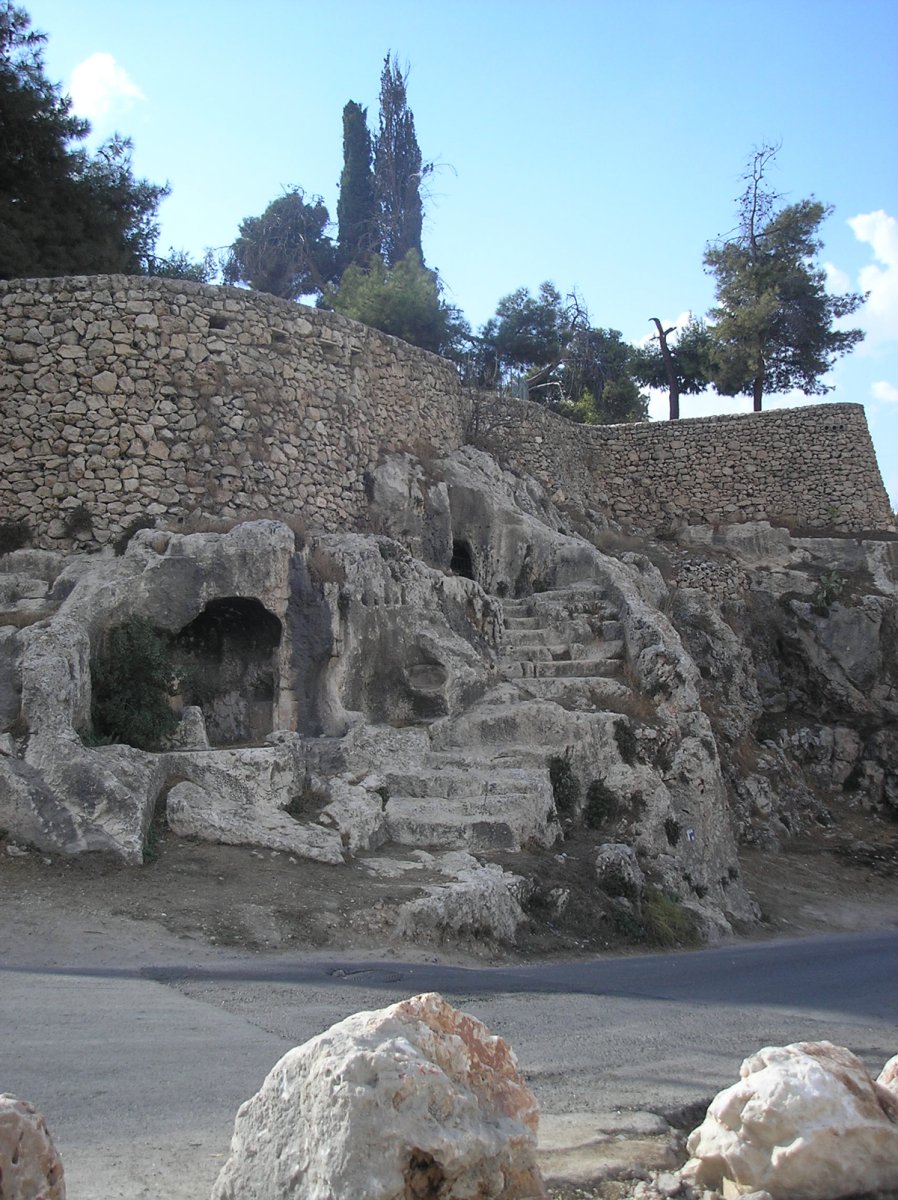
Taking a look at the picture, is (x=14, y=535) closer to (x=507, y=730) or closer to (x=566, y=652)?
(x=507, y=730)

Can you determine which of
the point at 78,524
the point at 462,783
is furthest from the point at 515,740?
the point at 78,524

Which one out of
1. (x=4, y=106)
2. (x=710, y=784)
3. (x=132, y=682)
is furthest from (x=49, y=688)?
(x=4, y=106)

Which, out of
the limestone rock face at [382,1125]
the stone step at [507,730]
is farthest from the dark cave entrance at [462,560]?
the limestone rock face at [382,1125]

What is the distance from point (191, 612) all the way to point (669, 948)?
582 cm

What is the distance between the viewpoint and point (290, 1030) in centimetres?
550

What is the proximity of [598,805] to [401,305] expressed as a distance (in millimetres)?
17175

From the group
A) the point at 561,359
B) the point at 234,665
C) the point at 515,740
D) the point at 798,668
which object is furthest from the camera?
the point at 561,359

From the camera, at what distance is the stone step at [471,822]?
10.3m

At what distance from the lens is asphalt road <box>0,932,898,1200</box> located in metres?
4.04

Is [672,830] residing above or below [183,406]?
below

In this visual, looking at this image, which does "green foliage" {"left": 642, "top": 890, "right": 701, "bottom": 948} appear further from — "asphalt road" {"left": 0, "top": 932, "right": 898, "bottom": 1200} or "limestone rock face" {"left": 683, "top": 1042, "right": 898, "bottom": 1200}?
"limestone rock face" {"left": 683, "top": 1042, "right": 898, "bottom": 1200}

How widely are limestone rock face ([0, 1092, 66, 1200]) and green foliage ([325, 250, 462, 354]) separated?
2361 centimetres

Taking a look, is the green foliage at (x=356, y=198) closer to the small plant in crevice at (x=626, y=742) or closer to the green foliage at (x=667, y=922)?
the small plant in crevice at (x=626, y=742)

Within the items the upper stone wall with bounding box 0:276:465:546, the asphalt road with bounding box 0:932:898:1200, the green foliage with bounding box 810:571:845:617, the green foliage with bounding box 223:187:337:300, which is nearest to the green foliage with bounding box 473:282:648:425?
the green foliage with bounding box 223:187:337:300
